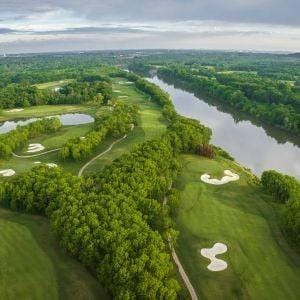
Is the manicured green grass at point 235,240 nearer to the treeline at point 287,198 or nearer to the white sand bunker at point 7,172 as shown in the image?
the treeline at point 287,198

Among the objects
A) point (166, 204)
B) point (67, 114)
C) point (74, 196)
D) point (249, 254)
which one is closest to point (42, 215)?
point (74, 196)

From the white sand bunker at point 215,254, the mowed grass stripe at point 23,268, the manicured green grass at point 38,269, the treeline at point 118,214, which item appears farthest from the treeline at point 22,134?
the white sand bunker at point 215,254

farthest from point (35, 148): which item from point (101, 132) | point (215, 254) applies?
point (215, 254)

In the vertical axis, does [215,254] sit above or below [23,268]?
below

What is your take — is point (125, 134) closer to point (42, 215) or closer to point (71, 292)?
point (42, 215)

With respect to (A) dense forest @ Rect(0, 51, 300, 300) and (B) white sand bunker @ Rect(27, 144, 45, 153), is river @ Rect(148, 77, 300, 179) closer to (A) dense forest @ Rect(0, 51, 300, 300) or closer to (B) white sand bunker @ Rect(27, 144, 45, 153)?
(A) dense forest @ Rect(0, 51, 300, 300)

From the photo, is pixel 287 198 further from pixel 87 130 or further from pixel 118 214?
pixel 87 130
